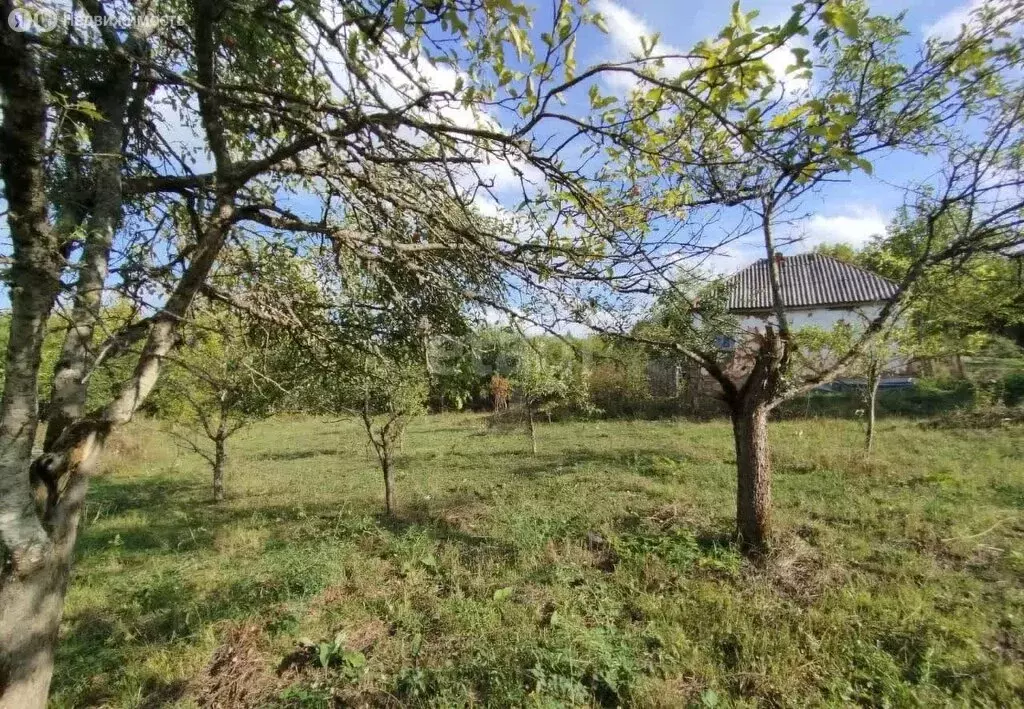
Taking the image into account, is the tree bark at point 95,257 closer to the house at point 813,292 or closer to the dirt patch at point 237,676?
the dirt patch at point 237,676

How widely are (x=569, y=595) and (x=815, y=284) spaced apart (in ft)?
77.5

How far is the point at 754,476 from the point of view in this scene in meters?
6.04

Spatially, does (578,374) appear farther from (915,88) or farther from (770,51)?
(770,51)

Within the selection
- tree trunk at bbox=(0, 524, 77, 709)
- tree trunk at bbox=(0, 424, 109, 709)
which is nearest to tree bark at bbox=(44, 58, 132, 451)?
tree trunk at bbox=(0, 424, 109, 709)

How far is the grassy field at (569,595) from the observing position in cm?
388

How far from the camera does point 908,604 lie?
4.73 metres

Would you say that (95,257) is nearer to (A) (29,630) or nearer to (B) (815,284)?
(A) (29,630)

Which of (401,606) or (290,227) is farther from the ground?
(290,227)

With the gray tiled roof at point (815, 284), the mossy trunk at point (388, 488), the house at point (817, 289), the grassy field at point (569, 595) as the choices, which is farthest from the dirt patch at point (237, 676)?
the house at point (817, 289)

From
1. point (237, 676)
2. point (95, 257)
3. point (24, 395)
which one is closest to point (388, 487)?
point (237, 676)

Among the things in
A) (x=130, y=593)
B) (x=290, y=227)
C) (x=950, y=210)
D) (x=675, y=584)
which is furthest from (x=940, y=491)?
(x=130, y=593)

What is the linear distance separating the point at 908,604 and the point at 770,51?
5.54 m

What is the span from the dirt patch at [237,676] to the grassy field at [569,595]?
0.02m

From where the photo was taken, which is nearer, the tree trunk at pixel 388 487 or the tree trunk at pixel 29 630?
the tree trunk at pixel 29 630
